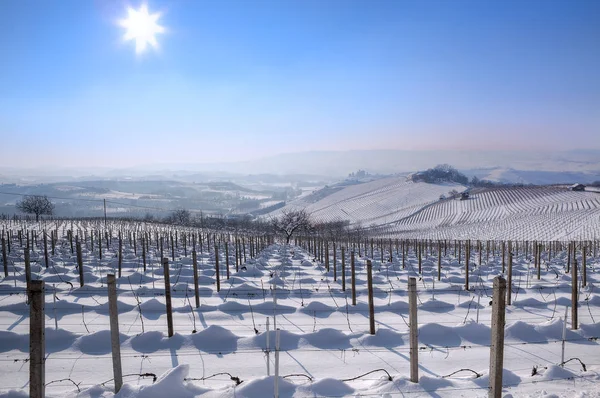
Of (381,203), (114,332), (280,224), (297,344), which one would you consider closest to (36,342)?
(114,332)

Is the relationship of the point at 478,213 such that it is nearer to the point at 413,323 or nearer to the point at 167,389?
the point at 413,323

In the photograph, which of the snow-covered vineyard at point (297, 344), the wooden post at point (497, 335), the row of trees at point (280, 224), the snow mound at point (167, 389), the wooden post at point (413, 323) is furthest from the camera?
the row of trees at point (280, 224)

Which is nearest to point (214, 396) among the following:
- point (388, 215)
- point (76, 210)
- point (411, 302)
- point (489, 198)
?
point (411, 302)

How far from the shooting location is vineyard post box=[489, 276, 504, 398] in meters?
4.09

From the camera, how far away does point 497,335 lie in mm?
4109

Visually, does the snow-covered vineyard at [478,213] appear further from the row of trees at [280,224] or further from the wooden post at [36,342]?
the wooden post at [36,342]

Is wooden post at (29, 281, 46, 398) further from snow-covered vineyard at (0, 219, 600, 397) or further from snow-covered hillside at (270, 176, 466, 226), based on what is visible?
snow-covered hillside at (270, 176, 466, 226)

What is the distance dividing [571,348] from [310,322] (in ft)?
16.6

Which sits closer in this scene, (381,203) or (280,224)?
(280,224)

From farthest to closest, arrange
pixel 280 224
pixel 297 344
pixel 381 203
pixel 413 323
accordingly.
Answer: pixel 381 203, pixel 280 224, pixel 297 344, pixel 413 323

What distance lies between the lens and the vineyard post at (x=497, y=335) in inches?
161

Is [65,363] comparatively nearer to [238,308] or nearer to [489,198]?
[238,308]

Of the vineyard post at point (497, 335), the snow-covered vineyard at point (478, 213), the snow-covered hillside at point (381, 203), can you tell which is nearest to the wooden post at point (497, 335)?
the vineyard post at point (497, 335)

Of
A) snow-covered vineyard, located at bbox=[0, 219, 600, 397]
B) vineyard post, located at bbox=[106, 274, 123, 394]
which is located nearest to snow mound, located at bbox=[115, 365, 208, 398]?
snow-covered vineyard, located at bbox=[0, 219, 600, 397]
